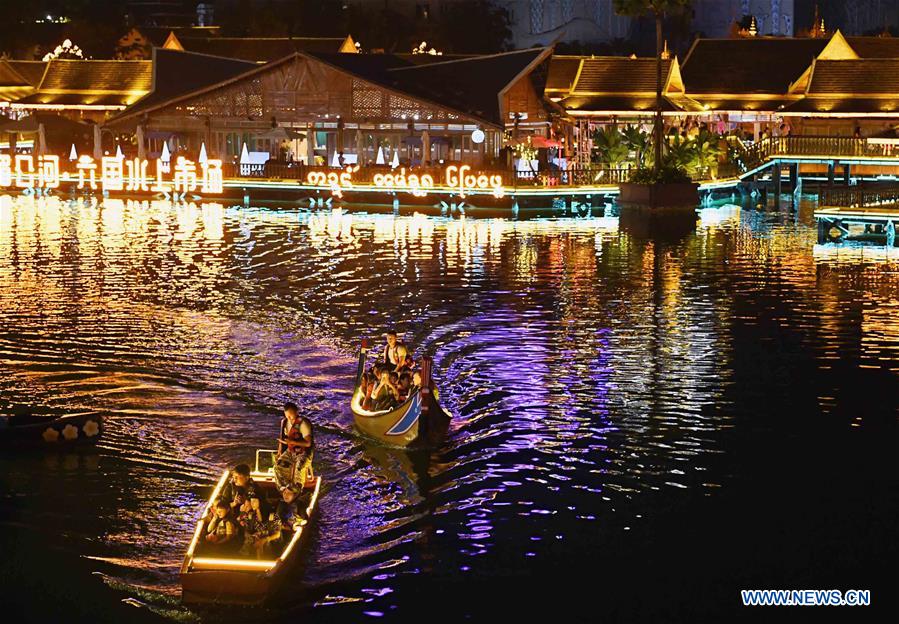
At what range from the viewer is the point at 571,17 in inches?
6260

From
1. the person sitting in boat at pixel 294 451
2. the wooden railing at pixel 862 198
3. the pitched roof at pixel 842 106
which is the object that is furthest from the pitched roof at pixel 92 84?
the person sitting in boat at pixel 294 451

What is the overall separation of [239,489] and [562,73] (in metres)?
80.8

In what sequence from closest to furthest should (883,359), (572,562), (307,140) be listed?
1. (572,562)
2. (883,359)
3. (307,140)

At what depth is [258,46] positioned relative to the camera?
111562mm

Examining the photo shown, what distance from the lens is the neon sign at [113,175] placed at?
82.1 metres

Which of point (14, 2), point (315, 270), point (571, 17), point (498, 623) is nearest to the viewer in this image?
point (498, 623)

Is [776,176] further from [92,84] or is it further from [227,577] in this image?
[227,577]

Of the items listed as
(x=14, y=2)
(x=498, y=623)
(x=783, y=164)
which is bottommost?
(x=498, y=623)

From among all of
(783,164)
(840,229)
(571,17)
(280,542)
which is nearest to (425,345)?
(280,542)

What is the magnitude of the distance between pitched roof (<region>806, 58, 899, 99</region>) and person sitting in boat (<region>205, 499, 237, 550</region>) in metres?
70.5

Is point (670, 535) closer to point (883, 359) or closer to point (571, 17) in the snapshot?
point (883, 359)


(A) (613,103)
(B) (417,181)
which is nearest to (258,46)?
(A) (613,103)

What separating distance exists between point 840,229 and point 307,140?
33.8m

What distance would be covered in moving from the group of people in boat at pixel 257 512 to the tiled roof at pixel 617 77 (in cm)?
6403
